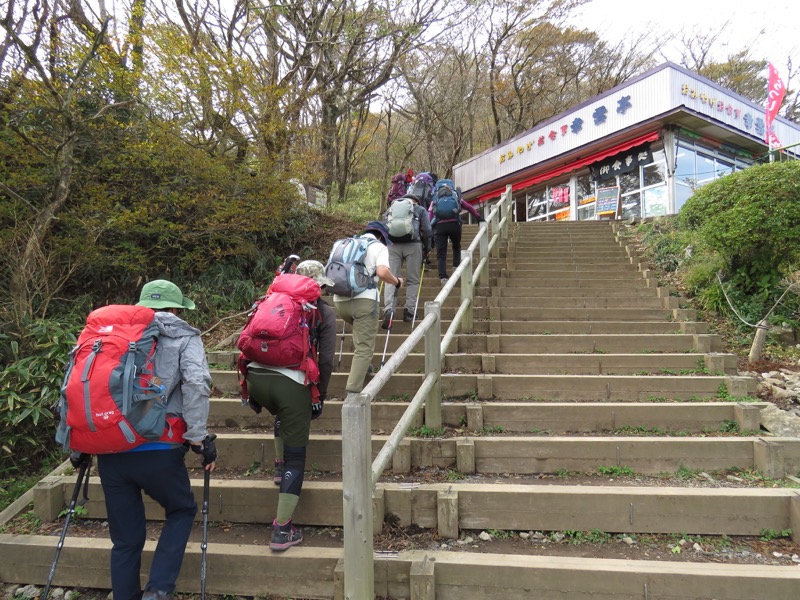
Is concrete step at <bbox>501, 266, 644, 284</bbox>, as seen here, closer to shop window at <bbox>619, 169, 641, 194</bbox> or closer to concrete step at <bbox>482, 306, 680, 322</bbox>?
concrete step at <bbox>482, 306, 680, 322</bbox>

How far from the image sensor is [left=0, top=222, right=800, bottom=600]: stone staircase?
243cm

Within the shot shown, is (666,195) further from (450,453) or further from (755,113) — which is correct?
(450,453)

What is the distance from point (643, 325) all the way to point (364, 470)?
4.49 meters

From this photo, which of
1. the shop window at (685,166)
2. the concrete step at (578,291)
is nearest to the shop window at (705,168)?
the shop window at (685,166)

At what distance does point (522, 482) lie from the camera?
10.3ft

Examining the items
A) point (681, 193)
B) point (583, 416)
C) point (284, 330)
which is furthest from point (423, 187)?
point (681, 193)

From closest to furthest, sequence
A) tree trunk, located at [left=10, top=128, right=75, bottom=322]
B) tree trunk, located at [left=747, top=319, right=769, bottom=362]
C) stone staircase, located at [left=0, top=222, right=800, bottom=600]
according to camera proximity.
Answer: stone staircase, located at [left=0, top=222, right=800, bottom=600]
tree trunk, located at [left=10, top=128, right=75, bottom=322]
tree trunk, located at [left=747, top=319, right=769, bottom=362]

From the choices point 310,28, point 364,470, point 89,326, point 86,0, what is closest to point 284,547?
point 364,470

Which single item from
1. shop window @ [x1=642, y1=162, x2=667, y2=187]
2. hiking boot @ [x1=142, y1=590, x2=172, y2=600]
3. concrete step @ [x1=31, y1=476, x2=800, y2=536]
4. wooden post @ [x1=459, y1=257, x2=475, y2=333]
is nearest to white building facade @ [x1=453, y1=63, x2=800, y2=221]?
shop window @ [x1=642, y1=162, x2=667, y2=187]

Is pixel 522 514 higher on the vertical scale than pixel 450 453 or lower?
lower

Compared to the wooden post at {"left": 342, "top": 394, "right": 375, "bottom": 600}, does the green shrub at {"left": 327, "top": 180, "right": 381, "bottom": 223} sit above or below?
above

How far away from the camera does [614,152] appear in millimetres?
13797

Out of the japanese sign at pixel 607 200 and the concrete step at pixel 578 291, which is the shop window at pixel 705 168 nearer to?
the japanese sign at pixel 607 200

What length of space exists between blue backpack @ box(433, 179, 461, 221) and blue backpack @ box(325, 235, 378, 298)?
9.94 ft
